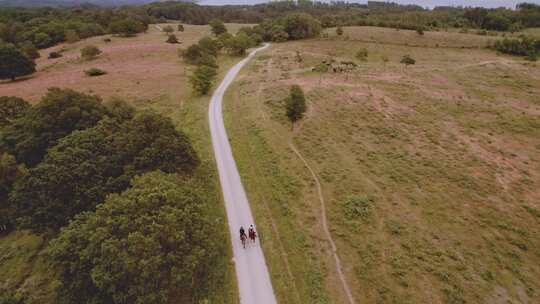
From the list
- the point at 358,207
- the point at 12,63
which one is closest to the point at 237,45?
the point at 12,63

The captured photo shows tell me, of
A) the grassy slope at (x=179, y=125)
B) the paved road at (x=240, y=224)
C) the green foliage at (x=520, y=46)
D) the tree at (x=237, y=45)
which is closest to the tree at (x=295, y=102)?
the paved road at (x=240, y=224)

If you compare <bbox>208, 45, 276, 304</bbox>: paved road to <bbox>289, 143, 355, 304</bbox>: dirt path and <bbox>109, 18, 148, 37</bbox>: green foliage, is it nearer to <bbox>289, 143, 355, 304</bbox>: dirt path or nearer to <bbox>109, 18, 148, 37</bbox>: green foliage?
<bbox>289, 143, 355, 304</bbox>: dirt path

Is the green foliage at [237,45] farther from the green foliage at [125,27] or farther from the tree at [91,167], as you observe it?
the tree at [91,167]

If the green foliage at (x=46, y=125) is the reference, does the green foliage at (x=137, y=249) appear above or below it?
below

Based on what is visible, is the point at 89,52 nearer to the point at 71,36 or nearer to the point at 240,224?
the point at 71,36

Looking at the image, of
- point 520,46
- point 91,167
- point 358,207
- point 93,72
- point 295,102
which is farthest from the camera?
point 520,46

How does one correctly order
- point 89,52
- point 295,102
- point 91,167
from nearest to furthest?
Answer: point 91,167 < point 295,102 < point 89,52

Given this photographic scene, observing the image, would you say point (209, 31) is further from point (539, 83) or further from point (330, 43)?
point (539, 83)
